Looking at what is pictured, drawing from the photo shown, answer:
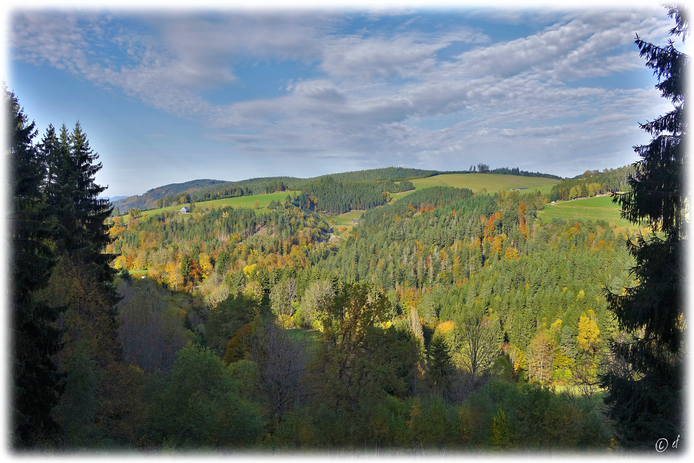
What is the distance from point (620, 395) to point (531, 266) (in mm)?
90236

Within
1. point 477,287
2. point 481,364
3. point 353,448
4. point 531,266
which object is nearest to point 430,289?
point 477,287

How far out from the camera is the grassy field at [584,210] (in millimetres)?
113125

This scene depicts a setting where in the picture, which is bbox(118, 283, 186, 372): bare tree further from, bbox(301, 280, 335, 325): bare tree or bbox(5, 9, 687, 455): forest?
bbox(301, 280, 335, 325): bare tree

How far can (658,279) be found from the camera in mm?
8562

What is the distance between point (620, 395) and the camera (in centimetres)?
932

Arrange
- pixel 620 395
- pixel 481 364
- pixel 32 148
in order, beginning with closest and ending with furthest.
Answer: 1. pixel 620 395
2. pixel 32 148
3. pixel 481 364

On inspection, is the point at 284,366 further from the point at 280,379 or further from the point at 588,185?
the point at 588,185

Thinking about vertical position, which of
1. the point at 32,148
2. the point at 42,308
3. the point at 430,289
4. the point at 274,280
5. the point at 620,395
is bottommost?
the point at 430,289

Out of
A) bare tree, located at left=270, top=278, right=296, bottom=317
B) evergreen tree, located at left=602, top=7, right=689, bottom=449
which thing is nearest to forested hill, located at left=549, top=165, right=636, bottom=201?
bare tree, located at left=270, top=278, right=296, bottom=317

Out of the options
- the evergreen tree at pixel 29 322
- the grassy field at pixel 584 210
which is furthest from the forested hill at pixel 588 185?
the evergreen tree at pixel 29 322

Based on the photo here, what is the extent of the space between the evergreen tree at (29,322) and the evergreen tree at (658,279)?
1578 centimetres

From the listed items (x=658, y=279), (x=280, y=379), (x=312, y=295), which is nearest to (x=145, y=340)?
(x=280, y=379)

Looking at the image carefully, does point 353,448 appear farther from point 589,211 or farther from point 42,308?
point 589,211
